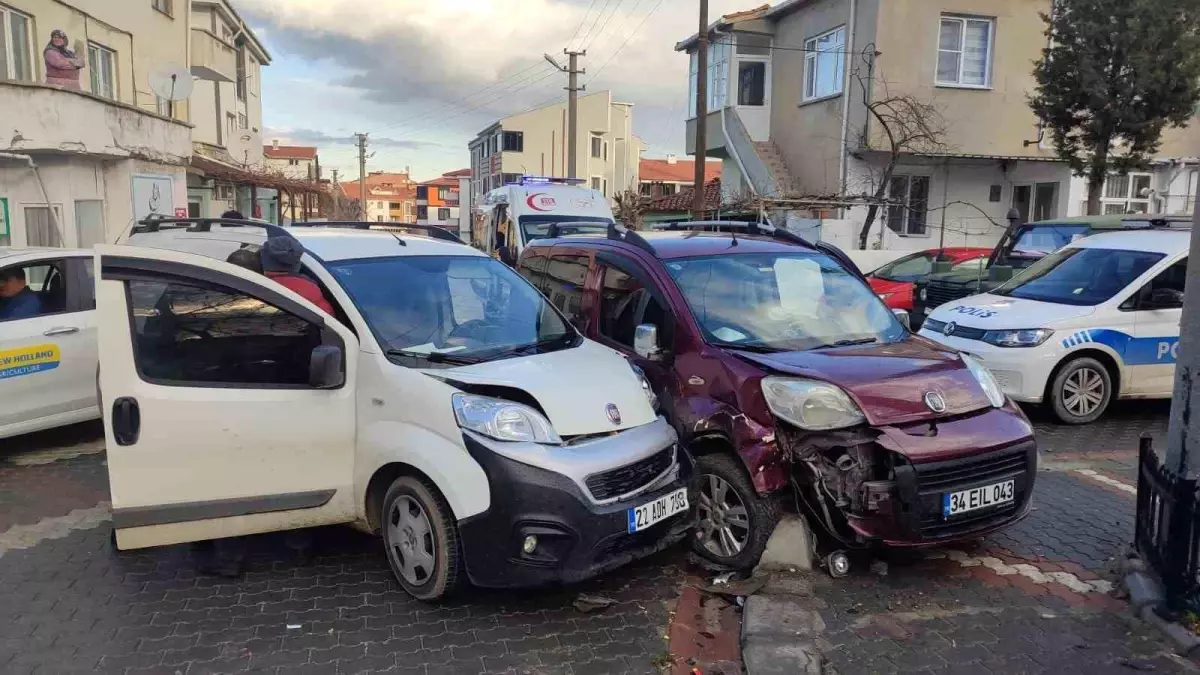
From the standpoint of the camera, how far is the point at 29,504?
566 centimetres

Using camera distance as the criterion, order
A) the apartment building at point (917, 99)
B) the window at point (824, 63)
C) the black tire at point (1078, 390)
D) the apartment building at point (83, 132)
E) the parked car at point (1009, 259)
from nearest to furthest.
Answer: the black tire at point (1078, 390) → the parked car at point (1009, 259) → the apartment building at point (83, 132) → the apartment building at point (917, 99) → the window at point (824, 63)

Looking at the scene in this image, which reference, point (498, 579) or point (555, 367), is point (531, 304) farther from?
point (498, 579)

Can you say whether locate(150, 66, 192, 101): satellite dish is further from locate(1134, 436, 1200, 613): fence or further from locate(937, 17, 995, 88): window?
locate(1134, 436, 1200, 613): fence

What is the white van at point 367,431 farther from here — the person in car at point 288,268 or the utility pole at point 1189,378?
the utility pole at point 1189,378

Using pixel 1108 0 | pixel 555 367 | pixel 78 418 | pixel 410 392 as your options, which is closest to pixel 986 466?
pixel 555 367

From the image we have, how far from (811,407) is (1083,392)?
4963 mm

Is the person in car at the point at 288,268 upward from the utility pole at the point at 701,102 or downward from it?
downward

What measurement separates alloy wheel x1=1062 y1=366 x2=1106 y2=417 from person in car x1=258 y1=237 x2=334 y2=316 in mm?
6781

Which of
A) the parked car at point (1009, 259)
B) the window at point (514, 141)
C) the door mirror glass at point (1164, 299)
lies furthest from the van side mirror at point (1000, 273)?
the window at point (514, 141)

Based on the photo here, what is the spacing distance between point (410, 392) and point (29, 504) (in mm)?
3472

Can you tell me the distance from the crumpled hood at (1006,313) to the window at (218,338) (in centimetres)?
642

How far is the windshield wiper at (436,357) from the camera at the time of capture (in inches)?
168

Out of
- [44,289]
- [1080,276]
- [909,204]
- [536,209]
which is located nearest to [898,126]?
[909,204]

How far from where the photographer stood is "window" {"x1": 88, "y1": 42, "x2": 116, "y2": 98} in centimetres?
1717
